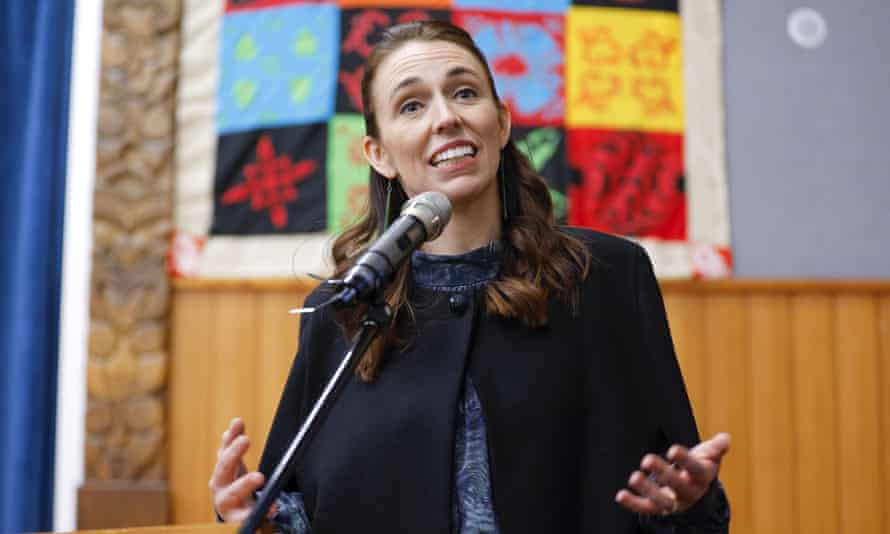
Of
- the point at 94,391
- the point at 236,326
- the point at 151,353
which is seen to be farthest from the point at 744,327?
the point at 94,391

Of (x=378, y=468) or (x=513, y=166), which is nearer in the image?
(x=378, y=468)

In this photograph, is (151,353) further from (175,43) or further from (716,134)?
(716,134)

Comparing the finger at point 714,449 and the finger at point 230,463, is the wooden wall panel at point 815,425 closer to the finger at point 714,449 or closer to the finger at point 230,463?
the finger at point 714,449

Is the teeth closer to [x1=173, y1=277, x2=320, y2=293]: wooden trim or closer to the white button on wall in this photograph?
[x1=173, y1=277, x2=320, y2=293]: wooden trim

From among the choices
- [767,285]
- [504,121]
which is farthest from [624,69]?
[504,121]

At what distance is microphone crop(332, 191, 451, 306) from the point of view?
2.98ft

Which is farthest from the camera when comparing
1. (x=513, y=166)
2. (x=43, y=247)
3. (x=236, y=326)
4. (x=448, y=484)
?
(x=236, y=326)

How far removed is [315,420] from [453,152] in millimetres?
611

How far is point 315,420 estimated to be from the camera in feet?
2.91

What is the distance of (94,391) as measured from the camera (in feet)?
8.70

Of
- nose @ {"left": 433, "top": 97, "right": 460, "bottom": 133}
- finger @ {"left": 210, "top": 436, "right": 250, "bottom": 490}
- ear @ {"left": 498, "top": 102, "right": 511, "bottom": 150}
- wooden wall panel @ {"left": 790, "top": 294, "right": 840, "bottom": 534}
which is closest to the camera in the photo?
finger @ {"left": 210, "top": 436, "right": 250, "bottom": 490}

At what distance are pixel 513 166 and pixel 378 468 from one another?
1.90 ft

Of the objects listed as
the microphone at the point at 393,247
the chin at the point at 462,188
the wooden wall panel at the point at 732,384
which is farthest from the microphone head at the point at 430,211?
the wooden wall panel at the point at 732,384

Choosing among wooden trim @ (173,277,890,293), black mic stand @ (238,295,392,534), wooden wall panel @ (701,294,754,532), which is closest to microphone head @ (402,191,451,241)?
black mic stand @ (238,295,392,534)
